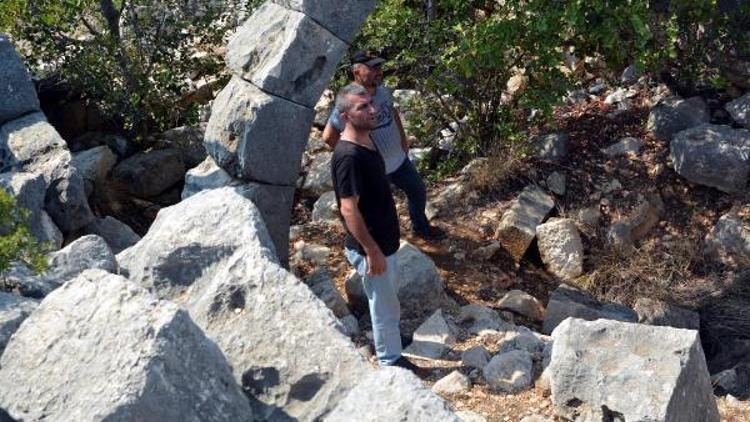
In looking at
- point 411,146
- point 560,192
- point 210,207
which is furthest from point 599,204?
point 210,207

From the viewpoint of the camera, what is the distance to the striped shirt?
6.89 meters

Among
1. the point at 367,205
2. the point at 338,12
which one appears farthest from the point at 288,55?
the point at 367,205

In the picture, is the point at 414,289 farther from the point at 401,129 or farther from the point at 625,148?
the point at 625,148

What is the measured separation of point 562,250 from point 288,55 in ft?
8.12

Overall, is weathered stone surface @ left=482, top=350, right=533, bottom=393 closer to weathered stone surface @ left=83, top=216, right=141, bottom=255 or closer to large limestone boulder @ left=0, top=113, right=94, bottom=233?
weathered stone surface @ left=83, top=216, right=141, bottom=255

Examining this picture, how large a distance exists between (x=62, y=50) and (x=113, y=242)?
2.03 meters

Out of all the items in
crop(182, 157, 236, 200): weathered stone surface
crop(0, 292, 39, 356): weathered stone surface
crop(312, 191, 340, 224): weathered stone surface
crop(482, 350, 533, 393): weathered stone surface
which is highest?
crop(0, 292, 39, 356): weathered stone surface

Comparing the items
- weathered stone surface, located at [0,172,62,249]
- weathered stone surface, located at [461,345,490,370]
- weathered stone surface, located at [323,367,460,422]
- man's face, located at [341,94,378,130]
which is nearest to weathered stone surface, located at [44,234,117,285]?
weathered stone surface, located at [0,172,62,249]

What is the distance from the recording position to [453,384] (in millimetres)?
5848

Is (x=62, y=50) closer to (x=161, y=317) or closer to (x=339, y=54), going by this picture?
(x=339, y=54)

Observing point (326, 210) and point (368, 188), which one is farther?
point (326, 210)

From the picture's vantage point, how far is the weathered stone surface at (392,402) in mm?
3824

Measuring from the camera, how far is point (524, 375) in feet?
19.2

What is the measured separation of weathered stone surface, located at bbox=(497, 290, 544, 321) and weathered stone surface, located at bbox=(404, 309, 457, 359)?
27.1 inches
